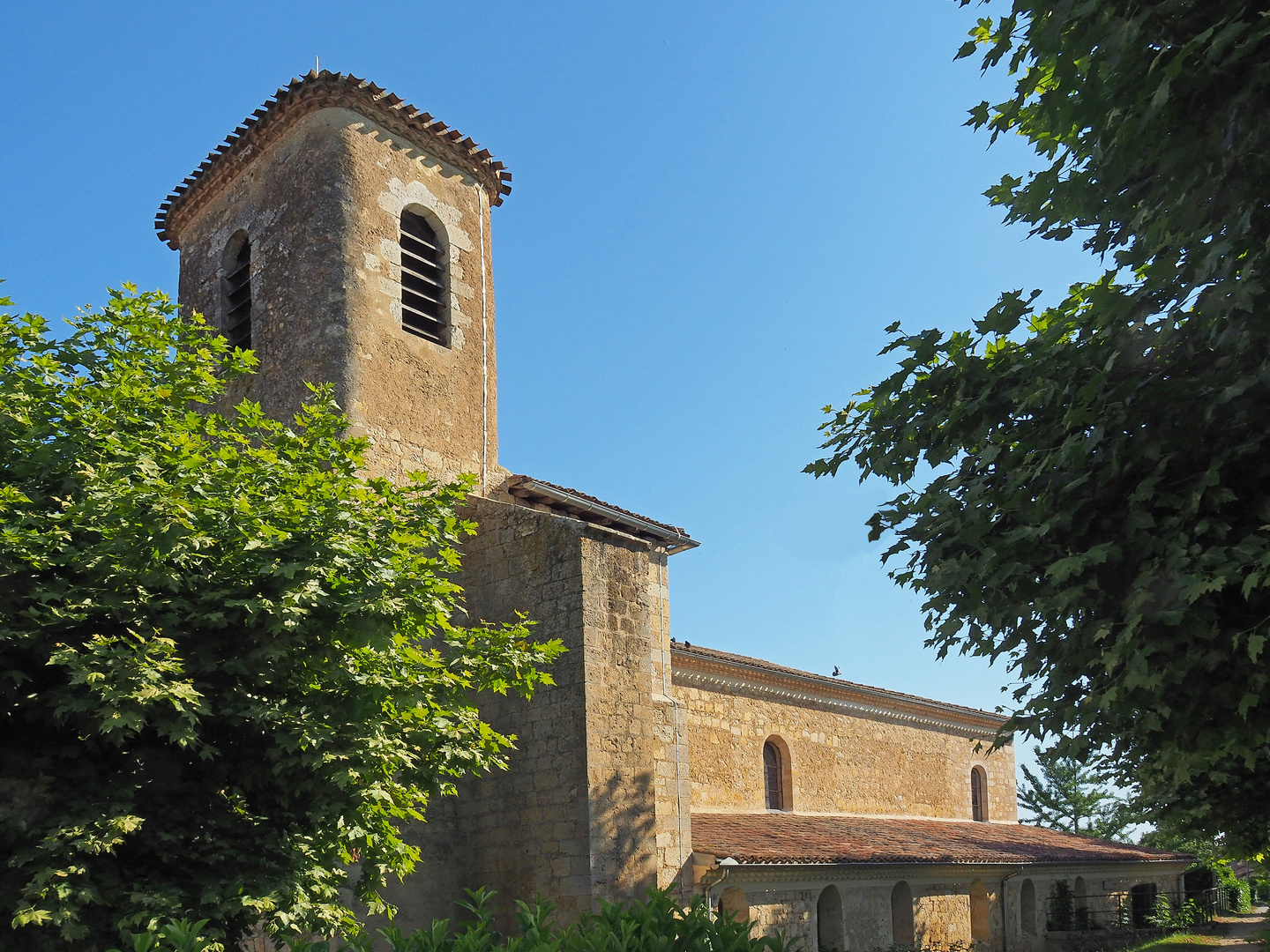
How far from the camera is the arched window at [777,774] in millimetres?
20469

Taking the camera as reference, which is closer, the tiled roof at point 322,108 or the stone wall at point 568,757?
the stone wall at point 568,757

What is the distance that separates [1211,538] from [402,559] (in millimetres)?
5903

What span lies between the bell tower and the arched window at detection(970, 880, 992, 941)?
14909 millimetres

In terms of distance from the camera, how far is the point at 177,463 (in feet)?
26.5

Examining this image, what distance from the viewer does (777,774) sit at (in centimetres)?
2072

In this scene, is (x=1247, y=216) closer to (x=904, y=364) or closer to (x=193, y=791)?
(x=904, y=364)

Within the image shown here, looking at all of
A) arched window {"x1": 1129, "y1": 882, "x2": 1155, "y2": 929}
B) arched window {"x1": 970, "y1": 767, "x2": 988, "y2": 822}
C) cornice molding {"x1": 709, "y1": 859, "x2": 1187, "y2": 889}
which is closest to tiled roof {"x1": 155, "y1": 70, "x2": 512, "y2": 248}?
cornice molding {"x1": 709, "y1": 859, "x2": 1187, "y2": 889}

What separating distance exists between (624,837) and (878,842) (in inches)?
394

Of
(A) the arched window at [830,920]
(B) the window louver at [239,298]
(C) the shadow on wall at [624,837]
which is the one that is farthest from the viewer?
(A) the arched window at [830,920]

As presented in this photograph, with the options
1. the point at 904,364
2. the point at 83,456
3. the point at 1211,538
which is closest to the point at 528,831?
the point at 83,456

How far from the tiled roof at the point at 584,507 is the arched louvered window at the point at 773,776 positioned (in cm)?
706

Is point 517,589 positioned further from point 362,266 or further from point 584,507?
point 362,266

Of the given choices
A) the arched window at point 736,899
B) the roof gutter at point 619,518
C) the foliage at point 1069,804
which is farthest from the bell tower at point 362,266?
the foliage at point 1069,804

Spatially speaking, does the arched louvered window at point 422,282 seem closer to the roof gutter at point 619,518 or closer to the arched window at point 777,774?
the roof gutter at point 619,518
